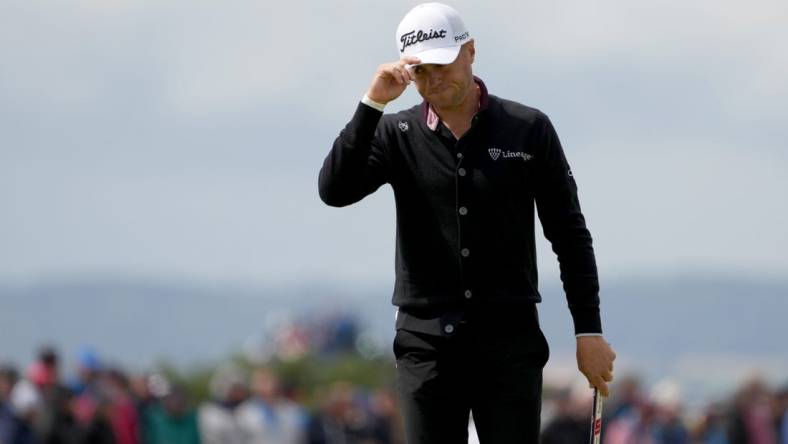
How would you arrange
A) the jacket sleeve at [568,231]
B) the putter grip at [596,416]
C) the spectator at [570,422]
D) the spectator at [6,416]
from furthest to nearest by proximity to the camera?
the spectator at [570,422], the spectator at [6,416], the putter grip at [596,416], the jacket sleeve at [568,231]

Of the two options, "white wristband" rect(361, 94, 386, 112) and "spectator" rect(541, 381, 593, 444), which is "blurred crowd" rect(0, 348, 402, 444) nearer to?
"spectator" rect(541, 381, 593, 444)

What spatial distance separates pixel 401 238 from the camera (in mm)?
9336

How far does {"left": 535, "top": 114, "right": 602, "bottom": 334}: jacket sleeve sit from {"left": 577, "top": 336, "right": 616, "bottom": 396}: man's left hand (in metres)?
0.06

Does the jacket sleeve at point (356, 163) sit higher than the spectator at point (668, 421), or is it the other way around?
the jacket sleeve at point (356, 163)

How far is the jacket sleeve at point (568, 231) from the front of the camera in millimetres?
9242

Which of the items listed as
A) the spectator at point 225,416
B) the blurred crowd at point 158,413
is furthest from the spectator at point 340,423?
the spectator at point 225,416

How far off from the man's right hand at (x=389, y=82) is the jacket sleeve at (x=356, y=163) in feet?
0.22

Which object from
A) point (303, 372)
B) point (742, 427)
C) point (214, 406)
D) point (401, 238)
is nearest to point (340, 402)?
point (214, 406)

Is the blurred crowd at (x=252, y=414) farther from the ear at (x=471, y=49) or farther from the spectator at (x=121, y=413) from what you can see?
the ear at (x=471, y=49)

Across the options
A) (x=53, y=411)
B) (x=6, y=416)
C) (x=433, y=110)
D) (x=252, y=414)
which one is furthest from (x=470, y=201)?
(x=252, y=414)

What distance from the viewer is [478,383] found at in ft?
30.2

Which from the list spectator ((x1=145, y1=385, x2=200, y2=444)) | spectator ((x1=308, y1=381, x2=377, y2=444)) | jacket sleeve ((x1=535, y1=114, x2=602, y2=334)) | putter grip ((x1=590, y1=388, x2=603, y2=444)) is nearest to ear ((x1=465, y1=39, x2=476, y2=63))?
jacket sleeve ((x1=535, y1=114, x2=602, y2=334))

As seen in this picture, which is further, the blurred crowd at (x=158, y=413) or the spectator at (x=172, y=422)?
the spectator at (x=172, y=422)

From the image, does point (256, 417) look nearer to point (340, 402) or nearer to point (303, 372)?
point (340, 402)
